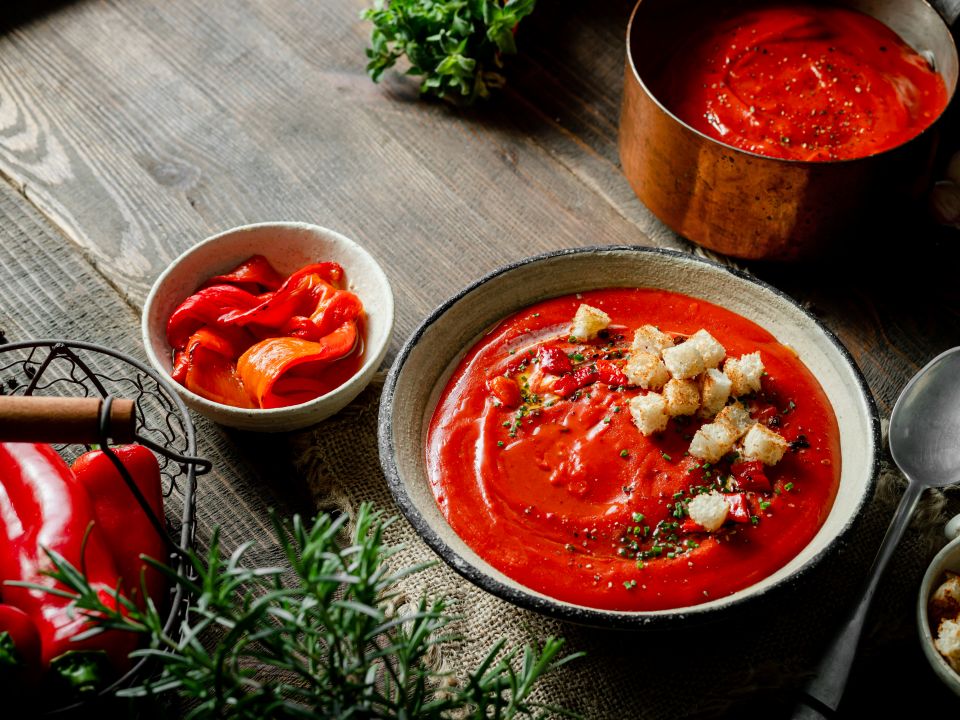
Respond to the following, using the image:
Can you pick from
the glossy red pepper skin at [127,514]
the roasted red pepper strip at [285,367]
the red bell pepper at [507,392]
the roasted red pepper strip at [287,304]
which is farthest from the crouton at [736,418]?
the glossy red pepper skin at [127,514]

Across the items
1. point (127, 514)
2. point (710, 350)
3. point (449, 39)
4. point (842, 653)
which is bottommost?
point (842, 653)

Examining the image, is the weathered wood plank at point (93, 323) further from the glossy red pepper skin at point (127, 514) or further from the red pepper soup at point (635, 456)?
the red pepper soup at point (635, 456)

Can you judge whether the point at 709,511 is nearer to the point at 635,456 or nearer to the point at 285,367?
the point at 635,456

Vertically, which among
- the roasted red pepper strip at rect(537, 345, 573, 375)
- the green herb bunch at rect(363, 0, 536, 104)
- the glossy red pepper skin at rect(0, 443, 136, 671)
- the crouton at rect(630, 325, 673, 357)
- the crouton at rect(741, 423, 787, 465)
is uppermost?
the green herb bunch at rect(363, 0, 536, 104)

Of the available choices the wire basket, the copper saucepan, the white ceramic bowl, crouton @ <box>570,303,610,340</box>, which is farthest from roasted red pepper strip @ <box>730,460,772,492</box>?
the wire basket

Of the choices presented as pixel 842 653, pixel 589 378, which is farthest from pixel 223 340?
pixel 842 653

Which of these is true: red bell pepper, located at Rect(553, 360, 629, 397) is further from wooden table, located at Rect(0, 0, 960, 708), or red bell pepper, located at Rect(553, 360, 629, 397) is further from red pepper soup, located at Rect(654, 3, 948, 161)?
red pepper soup, located at Rect(654, 3, 948, 161)
